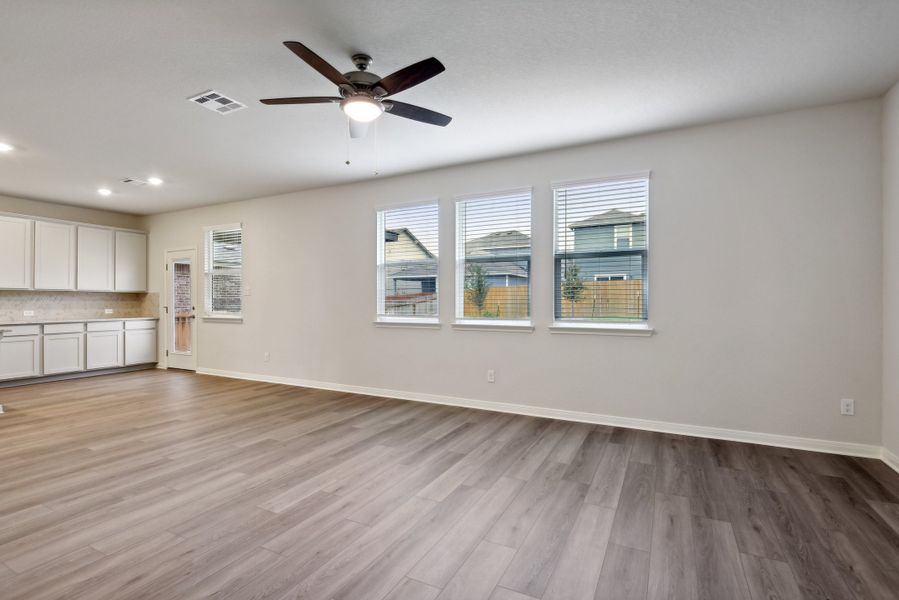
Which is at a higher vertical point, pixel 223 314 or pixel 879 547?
pixel 223 314

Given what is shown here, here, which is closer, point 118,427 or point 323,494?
point 323,494

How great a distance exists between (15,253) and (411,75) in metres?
7.37

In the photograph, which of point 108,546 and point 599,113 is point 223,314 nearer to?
point 108,546

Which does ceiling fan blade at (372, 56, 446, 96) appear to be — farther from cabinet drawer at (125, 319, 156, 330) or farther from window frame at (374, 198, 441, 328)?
cabinet drawer at (125, 319, 156, 330)

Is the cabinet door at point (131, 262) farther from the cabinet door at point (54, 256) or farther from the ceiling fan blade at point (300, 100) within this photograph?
the ceiling fan blade at point (300, 100)

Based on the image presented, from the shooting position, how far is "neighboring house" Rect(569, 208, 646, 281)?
4223 millimetres

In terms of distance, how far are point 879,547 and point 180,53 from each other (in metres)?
4.82

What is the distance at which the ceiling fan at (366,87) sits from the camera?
2.36 metres

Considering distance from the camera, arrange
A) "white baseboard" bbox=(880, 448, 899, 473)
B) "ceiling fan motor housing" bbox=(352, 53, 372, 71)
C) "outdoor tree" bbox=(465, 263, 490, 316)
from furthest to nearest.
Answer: "outdoor tree" bbox=(465, 263, 490, 316), "white baseboard" bbox=(880, 448, 899, 473), "ceiling fan motor housing" bbox=(352, 53, 372, 71)

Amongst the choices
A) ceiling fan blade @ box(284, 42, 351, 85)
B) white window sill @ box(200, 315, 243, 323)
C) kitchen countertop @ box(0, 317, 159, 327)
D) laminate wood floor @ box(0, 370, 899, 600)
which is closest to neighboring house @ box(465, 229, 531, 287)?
laminate wood floor @ box(0, 370, 899, 600)

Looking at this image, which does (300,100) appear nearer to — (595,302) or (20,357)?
(595,302)

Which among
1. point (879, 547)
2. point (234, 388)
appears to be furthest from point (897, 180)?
point (234, 388)

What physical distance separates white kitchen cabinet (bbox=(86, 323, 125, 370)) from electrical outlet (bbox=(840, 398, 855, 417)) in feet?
31.3

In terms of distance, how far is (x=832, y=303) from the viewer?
137 inches
